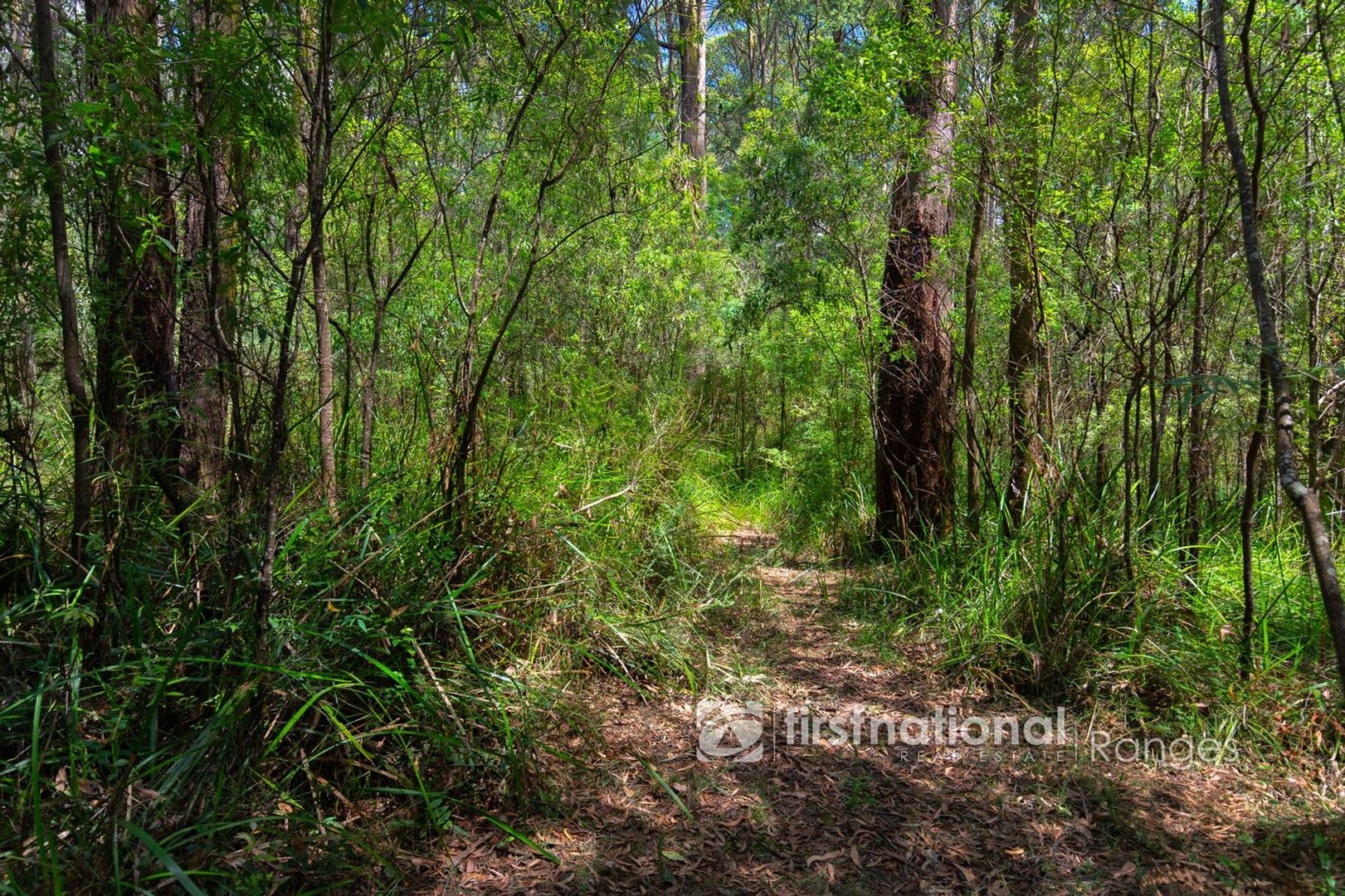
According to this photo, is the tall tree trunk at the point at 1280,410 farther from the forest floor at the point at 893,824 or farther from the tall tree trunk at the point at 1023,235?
the tall tree trunk at the point at 1023,235

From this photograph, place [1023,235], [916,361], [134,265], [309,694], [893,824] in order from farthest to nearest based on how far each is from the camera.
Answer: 1. [916,361]
2. [1023,235]
3. [134,265]
4. [893,824]
5. [309,694]

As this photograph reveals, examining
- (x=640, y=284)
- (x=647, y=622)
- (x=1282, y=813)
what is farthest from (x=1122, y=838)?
(x=640, y=284)

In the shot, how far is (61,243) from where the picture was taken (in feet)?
7.20

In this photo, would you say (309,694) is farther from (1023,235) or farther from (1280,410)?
(1023,235)

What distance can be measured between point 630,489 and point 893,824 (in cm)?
201

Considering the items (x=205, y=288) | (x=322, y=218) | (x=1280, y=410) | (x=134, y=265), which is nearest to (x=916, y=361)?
(x=1280, y=410)

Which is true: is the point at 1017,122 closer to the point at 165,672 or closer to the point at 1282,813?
the point at 1282,813

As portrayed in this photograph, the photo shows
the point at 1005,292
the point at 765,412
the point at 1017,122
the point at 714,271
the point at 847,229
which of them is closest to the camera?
the point at 1017,122

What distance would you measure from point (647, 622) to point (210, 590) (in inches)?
66.9

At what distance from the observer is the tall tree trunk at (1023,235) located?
3615 millimetres

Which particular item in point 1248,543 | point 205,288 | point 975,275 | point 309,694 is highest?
point 975,275

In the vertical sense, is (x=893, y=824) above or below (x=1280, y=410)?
below

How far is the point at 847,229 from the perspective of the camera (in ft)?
16.4

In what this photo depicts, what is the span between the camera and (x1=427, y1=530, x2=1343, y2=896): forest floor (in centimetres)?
203
